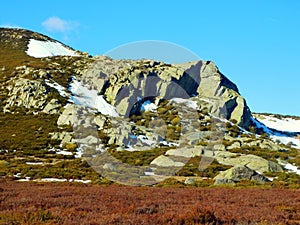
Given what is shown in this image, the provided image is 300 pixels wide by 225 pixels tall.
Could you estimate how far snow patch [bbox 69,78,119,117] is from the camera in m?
69.1

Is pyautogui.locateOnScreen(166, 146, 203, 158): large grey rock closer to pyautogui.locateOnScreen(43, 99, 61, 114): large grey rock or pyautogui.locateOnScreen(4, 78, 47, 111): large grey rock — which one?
pyautogui.locateOnScreen(43, 99, 61, 114): large grey rock

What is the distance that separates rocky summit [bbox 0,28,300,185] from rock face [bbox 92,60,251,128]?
214 millimetres

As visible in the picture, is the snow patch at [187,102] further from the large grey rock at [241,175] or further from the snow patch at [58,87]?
the large grey rock at [241,175]

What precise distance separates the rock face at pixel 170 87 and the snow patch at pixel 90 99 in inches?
62.0

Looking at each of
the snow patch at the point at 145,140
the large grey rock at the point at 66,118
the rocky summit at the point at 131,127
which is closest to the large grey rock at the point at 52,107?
the rocky summit at the point at 131,127

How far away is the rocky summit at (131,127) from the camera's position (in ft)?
126

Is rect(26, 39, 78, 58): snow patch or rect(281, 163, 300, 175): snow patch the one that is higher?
rect(26, 39, 78, 58): snow patch

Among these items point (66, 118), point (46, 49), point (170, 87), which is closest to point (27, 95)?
point (66, 118)

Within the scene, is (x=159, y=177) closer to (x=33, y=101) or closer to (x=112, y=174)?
(x=112, y=174)

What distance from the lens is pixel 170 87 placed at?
257 ft

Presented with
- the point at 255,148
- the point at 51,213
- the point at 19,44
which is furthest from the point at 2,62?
the point at 51,213

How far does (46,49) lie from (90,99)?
168 feet

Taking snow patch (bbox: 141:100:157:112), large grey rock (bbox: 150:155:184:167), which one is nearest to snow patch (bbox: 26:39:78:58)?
snow patch (bbox: 141:100:157:112)

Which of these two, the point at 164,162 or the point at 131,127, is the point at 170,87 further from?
the point at 164,162
